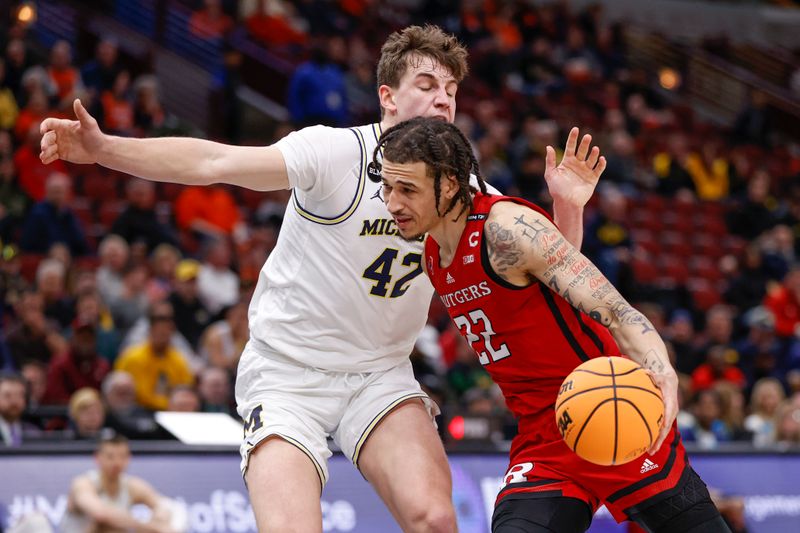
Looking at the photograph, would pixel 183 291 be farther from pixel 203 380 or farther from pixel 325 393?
pixel 325 393

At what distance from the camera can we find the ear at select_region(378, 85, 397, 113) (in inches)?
196

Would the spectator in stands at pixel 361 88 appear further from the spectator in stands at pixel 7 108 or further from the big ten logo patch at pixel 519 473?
the big ten logo patch at pixel 519 473

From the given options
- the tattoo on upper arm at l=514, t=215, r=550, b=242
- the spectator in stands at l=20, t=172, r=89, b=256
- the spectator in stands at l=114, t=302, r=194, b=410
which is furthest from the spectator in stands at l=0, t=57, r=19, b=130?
the tattoo on upper arm at l=514, t=215, r=550, b=242

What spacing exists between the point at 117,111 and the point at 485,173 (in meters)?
4.57

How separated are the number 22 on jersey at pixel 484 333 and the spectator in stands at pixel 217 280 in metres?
7.22

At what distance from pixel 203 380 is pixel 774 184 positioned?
45.1 ft

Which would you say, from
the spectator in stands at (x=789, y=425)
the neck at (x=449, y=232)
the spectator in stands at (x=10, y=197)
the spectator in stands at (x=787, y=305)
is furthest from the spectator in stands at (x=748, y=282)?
the neck at (x=449, y=232)

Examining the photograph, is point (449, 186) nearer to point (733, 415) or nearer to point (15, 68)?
point (733, 415)

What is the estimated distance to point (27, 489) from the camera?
26.1ft

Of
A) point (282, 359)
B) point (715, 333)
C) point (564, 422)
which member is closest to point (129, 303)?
point (282, 359)

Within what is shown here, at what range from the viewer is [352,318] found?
499 cm

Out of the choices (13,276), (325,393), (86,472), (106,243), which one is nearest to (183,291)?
(106,243)

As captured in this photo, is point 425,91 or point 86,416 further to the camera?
point 86,416

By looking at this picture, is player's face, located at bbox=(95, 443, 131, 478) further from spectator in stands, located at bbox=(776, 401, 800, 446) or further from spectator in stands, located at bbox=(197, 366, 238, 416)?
spectator in stands, located at bbox=(776, 401, 800, 446)
